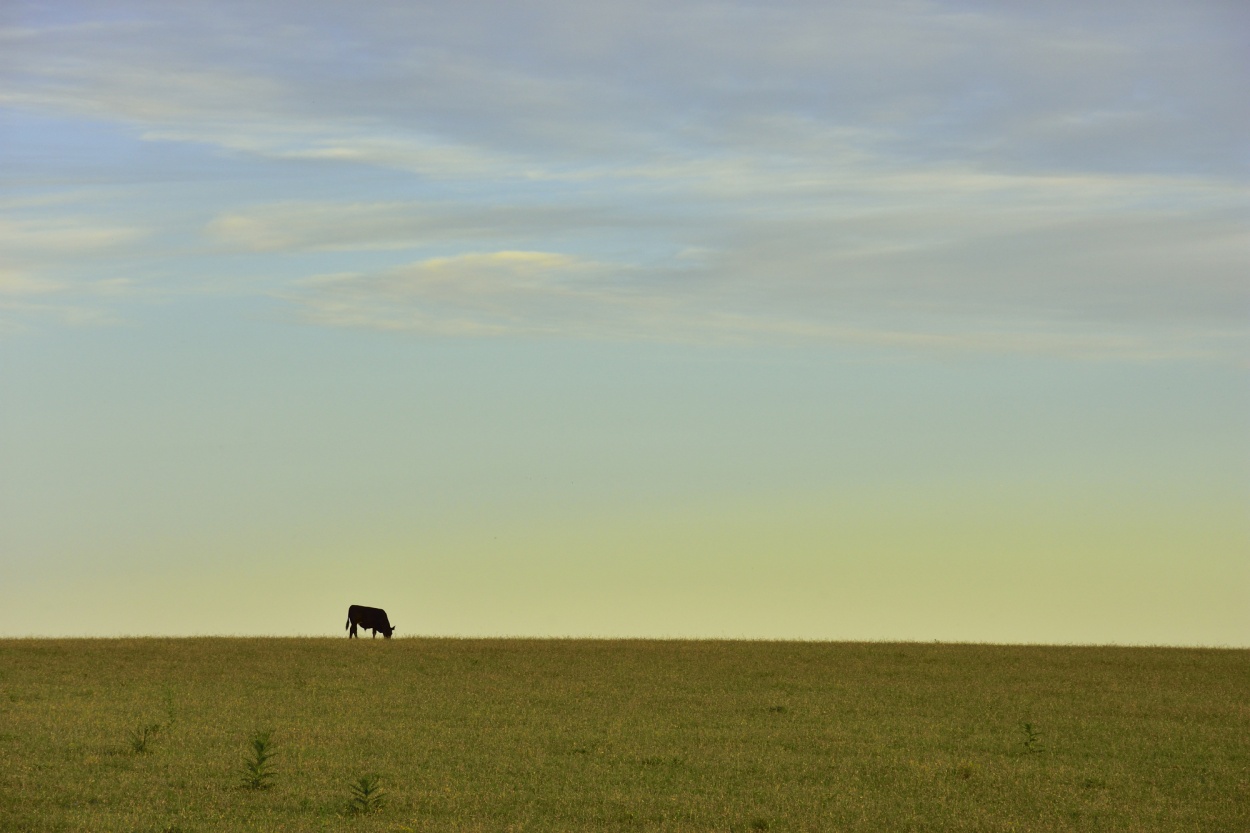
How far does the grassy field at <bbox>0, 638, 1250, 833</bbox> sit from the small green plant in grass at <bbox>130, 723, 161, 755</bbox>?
0.07 m

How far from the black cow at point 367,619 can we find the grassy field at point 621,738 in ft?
29.4

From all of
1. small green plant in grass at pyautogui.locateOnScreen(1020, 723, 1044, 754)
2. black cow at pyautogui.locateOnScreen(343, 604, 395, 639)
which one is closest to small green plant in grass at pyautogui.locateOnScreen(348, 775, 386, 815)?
small green plant in grass at pyautogui.locateOnScreen(1020, 723, 1044, 754)

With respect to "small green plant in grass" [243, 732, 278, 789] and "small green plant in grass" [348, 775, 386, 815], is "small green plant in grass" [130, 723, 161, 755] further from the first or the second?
"small green plant in grass" [348, 775, 386, 815]

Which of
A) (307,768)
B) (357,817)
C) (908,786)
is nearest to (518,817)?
(357,817)

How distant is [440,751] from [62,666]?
19.1 metres

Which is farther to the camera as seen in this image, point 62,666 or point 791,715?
point 62,666

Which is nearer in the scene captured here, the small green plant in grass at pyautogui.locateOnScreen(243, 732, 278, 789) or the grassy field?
the grassy field

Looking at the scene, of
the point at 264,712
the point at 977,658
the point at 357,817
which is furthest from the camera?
the point at 977,658

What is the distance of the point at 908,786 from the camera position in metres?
20.5

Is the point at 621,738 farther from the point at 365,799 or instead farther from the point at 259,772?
the point at 365,799

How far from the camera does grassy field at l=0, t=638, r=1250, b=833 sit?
1822cm

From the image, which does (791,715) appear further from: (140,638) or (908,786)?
(140,638)

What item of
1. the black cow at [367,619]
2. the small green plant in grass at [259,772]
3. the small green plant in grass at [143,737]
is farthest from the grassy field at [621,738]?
the black cow at [367,619]

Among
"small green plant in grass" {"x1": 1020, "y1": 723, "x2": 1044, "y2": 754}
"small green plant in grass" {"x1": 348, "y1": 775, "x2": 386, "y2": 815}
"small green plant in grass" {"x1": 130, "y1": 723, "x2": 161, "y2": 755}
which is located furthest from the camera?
"small green plant in grass" {"x1": 1020, "y1": 723, "x2": 1044, "y2": 754}
